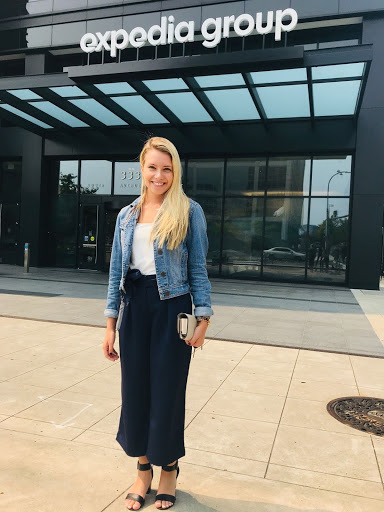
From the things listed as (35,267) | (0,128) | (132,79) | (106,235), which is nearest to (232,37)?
(132,79)

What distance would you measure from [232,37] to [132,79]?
545 cm

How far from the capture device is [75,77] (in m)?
11.3

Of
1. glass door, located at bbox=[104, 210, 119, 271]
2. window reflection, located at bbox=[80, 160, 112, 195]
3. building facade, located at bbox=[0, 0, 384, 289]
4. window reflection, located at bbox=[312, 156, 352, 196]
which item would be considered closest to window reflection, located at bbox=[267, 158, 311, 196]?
building facade, located at bbox=[0, 0, 384, 289]

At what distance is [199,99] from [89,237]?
7778 millimetres

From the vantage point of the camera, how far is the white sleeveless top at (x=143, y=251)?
96.3 inches

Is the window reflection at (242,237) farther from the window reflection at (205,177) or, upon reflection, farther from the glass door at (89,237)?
the glass door at (89,237)

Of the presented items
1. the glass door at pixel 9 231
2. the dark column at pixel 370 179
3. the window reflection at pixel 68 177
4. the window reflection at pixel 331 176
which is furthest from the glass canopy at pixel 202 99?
the glass door at pixel 9 231

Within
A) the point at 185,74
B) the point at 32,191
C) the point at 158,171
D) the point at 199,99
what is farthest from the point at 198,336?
the point at 32,191

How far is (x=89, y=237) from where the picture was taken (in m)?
17.5

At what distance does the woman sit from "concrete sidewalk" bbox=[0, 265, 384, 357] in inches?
161

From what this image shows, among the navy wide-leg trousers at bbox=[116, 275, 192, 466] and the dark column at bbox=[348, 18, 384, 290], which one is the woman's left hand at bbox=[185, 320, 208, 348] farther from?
the dark column at bbox=[348, 18, 384, 290]

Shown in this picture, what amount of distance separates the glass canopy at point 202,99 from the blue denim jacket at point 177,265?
906 centimetres

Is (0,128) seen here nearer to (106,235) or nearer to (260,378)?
(106,235)

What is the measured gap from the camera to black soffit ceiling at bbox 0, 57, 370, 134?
1077 cm
